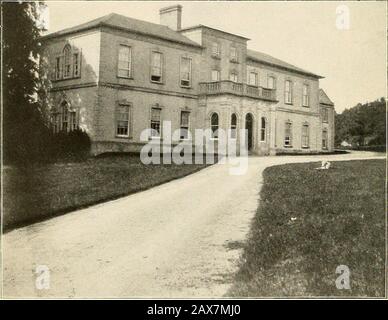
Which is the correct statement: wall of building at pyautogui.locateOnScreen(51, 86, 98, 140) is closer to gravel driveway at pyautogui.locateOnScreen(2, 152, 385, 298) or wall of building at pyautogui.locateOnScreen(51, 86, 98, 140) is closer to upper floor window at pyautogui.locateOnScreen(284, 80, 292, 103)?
gravel driveway at pyautogui.locateOnScreen(2, 152, 385, 298)

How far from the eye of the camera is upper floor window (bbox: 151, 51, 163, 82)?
70.4 feet

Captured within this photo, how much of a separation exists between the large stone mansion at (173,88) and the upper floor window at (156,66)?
5 cm

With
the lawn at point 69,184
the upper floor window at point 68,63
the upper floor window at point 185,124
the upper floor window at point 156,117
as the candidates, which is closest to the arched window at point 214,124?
the upper floor window at point 185,124

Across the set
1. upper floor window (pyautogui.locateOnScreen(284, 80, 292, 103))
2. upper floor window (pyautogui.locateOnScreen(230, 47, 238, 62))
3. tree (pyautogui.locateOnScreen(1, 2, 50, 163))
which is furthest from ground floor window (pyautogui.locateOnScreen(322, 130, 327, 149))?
tree (pyautogui.locateOnScreen(1, 2, 50, 163))

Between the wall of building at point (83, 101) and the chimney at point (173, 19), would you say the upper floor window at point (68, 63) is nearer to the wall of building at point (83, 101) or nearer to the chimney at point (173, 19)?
the wall of building at point (83, 101)

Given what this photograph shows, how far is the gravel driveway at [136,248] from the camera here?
6.12 meters

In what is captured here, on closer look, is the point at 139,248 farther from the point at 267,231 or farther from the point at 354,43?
the point at 354,43

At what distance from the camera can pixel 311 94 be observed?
31.0 meters

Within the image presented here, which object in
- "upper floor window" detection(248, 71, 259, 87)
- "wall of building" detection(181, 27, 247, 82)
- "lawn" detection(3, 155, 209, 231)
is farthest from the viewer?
"upper floor window" detection(248, 71, 259, 87)

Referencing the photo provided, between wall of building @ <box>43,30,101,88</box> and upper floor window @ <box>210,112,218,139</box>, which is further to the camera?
upper floor window @ <box>210,112,218,139</box>

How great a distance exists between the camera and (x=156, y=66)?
21.8 meters

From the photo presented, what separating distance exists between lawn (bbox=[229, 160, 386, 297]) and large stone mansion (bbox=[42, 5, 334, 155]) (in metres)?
7.04

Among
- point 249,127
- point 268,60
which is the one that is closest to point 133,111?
point 249,127
